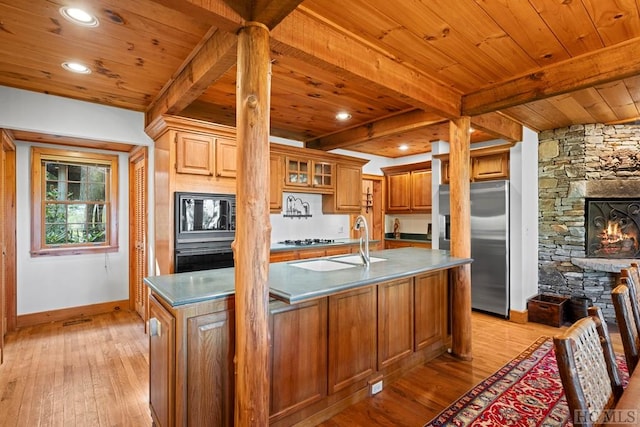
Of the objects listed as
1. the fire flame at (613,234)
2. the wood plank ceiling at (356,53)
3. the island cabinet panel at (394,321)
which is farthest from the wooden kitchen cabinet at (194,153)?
the fire flame at (613,234)

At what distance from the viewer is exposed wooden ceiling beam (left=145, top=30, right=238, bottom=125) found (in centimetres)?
189

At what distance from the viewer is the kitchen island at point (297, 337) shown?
167cm

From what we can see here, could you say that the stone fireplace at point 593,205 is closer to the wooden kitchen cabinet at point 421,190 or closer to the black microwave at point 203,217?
the wooden kitchen cabinet at point 421,190

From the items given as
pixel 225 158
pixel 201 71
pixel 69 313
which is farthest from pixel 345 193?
pixel 69 313

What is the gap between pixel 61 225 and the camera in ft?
13.5

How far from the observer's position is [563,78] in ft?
7.71

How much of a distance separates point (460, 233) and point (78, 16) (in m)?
3.23

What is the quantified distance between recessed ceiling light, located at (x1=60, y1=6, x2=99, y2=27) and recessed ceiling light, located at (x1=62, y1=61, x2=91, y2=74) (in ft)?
2.17

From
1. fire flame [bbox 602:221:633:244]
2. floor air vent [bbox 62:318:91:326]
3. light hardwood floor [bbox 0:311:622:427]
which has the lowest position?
light hardwood floor [bbox 0:311:622:427]

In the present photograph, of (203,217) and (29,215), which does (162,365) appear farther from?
(29,215)

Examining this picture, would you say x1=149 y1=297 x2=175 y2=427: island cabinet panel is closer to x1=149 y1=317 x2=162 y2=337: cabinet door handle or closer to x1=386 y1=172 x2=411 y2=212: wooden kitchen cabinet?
x1=149 y1=317 x2=162 y2=337: cabinet door handle

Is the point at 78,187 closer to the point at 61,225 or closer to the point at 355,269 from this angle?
the point at 61,225

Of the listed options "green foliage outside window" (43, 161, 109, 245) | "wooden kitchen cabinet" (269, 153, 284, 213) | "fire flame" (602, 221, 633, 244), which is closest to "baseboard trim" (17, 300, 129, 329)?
"green foliage outside window" (43, 161, 109, 245)

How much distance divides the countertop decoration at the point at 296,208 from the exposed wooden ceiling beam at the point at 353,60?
2618 mm
